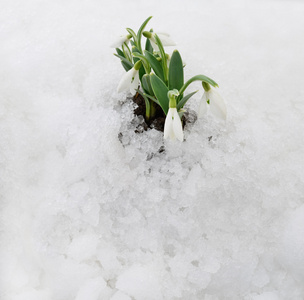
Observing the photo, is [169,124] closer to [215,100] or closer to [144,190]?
[215,100]

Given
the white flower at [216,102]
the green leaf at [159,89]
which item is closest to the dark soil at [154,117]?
the green leaf at [159,89]

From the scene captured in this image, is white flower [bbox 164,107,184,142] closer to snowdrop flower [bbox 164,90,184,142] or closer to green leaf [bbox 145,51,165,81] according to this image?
snowdrop flower [bbox 164,90,184,142]

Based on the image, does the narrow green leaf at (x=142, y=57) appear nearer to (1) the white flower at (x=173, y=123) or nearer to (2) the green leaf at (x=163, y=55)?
(2) the green leaf at (x=163, y=55)

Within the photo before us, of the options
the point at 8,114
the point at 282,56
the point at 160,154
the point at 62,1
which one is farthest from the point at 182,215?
the point at 62,1

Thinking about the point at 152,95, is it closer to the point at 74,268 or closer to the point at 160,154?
the point at 160,154

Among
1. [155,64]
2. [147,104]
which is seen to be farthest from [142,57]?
[147,104]

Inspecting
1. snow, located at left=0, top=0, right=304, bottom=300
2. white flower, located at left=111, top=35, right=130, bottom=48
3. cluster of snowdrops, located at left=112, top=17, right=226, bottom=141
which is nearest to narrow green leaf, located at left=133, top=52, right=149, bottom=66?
cluster of snowdrops, located at left=112, top=17, right=226, bottom=141
